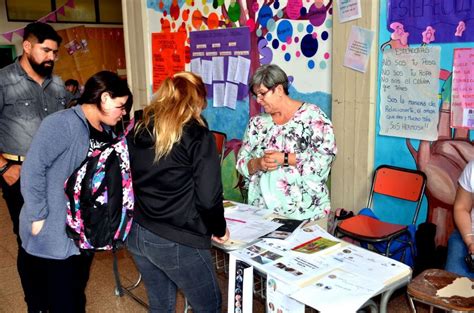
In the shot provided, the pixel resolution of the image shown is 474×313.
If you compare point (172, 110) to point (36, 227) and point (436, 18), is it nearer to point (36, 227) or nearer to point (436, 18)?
point (36, 227)

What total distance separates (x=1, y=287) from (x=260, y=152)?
2108 millimetres

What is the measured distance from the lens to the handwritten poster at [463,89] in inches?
92.8

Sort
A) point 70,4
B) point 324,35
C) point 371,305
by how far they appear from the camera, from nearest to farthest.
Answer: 1. point 371,305
2. point 324,35
3. point 70,4

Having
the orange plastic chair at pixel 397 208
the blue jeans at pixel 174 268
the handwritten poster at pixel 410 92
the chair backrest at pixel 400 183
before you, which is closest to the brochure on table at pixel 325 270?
the blue jeans at pixel 174 268

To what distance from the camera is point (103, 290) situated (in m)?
3.08

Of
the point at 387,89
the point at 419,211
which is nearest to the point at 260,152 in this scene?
the point at 387,89

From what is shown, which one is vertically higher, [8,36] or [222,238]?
[8,36]

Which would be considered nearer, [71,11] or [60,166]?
[60,166]

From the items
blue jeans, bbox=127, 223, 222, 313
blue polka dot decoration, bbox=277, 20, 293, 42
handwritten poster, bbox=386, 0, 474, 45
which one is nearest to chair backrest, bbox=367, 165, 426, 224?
handwritten poster, bbox=386, 0, 474, 45

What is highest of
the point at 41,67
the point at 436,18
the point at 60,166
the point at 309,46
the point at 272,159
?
the point at 436,18

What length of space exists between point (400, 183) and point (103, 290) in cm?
209

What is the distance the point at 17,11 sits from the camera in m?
6.96

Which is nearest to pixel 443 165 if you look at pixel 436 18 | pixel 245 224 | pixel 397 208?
pixel 397 208

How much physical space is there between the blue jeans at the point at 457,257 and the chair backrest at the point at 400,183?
1.53ft
